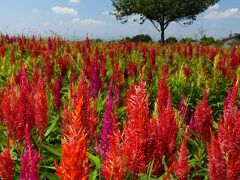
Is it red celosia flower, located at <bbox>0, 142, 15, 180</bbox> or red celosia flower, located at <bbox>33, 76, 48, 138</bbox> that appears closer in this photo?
red celosia flower, located at <bbox>0, 142, 15, 180</bbox>

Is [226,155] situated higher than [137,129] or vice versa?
[137,129]

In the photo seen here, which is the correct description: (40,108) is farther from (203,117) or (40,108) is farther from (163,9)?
(163,9)

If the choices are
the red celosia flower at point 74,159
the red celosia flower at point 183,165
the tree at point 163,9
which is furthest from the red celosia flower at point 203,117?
the tree at point 163,9

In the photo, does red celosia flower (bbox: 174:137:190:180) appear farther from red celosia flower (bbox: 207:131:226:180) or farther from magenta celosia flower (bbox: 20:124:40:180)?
magenta celosia flower (bbox: 20:124:40:180)

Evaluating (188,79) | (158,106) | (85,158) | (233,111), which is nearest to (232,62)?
(188,79)

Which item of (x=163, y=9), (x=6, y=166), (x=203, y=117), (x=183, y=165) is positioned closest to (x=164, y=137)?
(x=183, y=165)

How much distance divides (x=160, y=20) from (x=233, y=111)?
57.4 meters

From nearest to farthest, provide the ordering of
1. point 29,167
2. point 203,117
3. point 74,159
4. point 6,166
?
point 74,159, point 29,167, point 6,166, point 203,117

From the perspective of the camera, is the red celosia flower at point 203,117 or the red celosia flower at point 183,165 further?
the red celosia flower at point 203,117

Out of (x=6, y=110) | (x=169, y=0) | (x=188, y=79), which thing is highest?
(x=169, y=0)

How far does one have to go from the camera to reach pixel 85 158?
98 centimetres

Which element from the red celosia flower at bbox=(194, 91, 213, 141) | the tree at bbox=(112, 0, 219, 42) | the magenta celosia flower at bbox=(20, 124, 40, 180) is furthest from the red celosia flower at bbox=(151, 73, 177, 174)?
the tree at bbox=(112, 0, 219, 42)

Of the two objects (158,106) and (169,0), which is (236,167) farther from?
(169,0)

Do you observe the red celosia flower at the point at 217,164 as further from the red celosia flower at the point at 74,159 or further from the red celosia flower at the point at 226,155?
the red celosia flower at the point at 74,159
